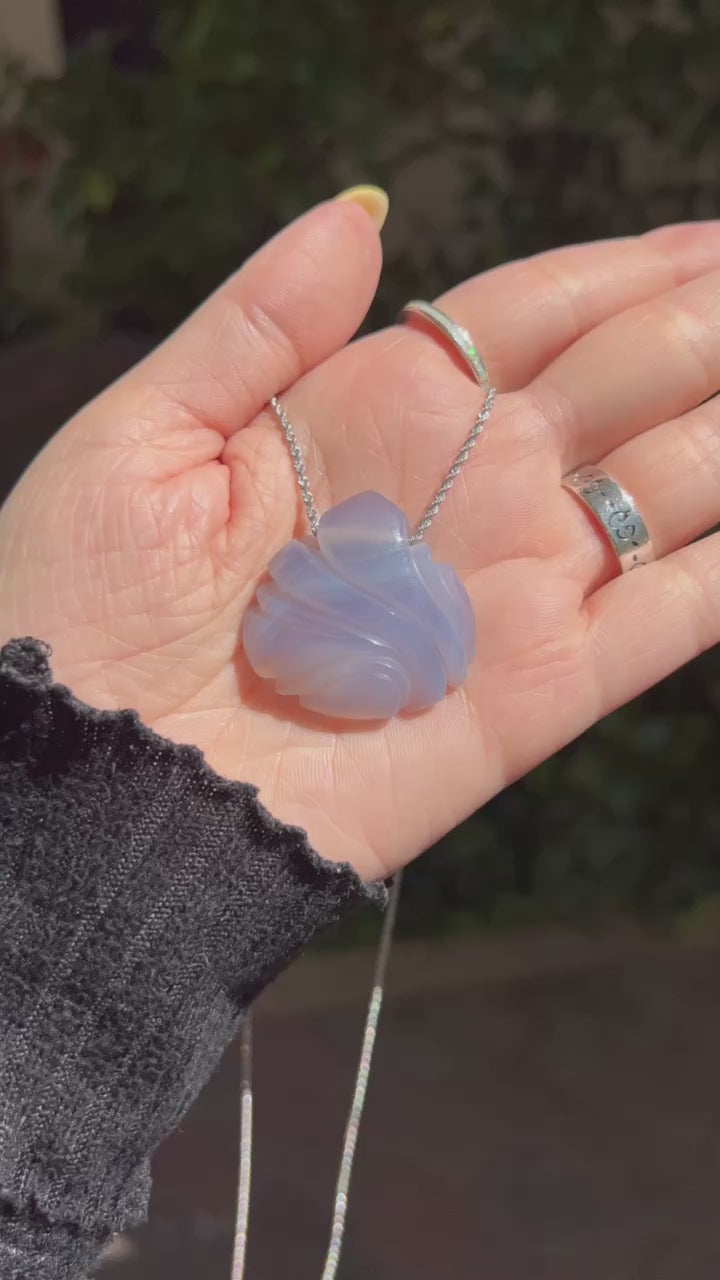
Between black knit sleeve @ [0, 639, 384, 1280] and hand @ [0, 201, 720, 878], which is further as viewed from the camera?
hand @ [0, 201, 720, 878]

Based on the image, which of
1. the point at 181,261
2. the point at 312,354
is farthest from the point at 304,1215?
the point at 181,261

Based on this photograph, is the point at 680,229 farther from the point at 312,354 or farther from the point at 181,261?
the point at 181,261

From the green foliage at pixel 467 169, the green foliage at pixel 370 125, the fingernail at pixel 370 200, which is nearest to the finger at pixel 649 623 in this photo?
the fingernail at pixel 370 200

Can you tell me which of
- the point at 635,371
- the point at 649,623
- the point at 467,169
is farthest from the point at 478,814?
the point at 467,169

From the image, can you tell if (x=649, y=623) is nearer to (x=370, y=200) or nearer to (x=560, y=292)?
(x=560, y=292)

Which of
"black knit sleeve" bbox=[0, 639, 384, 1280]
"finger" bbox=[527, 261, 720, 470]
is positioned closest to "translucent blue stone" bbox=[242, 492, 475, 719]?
"black knit sleeve" bbox=[0, 639, 384, 1280]

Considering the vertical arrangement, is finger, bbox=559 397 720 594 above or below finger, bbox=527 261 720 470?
below

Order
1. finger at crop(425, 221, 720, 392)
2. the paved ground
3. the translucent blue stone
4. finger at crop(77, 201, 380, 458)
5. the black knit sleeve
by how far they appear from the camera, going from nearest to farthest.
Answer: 1. the black knit sleeve
2. the translucent blue stone
3. finger at crop(77, 201, 380, 458)
4. finger at crop(425, 221, 720, 392)
5. the paved ground

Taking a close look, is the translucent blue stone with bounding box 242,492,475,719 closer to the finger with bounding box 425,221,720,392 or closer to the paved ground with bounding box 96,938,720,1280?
the finger with bounding box 425,221,720,392
